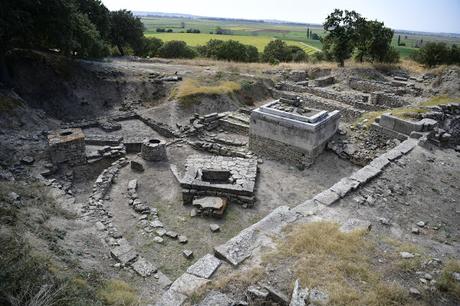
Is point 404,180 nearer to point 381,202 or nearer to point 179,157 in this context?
point 381,202

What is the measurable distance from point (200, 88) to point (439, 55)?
872 inches

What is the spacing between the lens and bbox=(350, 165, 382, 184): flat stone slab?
8.67 metres

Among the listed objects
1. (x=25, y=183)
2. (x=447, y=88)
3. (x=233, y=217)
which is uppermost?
(x=447, y=88)

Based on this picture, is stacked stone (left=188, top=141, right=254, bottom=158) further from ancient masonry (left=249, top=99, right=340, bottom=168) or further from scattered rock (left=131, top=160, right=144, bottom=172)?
scattered rock (left=131, top=160, right=144, bottom=172)

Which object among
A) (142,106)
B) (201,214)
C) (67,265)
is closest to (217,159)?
(201,214)

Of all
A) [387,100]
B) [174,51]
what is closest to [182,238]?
[387,100]

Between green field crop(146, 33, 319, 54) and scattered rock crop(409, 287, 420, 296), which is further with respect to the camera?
green field crop(146, 33, 319, 54)

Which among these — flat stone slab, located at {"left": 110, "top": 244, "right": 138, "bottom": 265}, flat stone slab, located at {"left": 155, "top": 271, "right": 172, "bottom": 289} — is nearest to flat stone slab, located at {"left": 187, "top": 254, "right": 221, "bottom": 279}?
flat stone slab, located at {"left": 155, "top": 271, "right": 172, "bottom": 289}

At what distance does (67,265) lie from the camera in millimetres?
5781

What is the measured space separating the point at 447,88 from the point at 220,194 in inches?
642

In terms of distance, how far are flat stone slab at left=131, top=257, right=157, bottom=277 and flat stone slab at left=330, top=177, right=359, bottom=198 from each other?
4860 millimetres

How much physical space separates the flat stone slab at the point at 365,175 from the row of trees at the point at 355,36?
1882cm

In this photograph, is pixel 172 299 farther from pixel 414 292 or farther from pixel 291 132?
pixel 291 132

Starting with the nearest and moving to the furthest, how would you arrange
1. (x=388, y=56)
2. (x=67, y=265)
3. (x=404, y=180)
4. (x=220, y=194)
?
1. (x=67, y=265)
2. (x=404, y=180)
3. (x=220, y=194)
4. (x=388, y=56)
